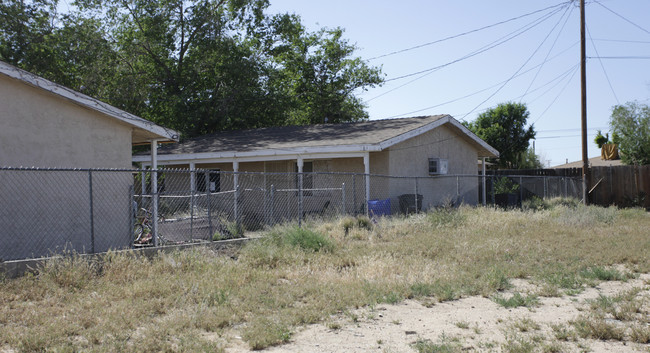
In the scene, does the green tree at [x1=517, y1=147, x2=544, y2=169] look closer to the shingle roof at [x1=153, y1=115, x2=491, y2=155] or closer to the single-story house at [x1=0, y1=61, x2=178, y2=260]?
the shingle roof at [x1=153, y1=115, x2=491, y2=155]

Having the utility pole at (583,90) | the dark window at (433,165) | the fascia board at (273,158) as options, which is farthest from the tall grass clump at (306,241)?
the utility pole at (583,90)

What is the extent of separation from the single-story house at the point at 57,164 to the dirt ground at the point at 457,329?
5.06m

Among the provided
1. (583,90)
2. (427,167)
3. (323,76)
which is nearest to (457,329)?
(427,167)

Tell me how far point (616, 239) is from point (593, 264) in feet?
10.3

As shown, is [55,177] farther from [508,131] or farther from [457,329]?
[508,131]

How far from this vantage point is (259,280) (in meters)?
7.68

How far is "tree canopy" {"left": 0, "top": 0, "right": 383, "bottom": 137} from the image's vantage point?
2316 centimetres

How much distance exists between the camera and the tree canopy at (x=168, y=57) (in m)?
23.2

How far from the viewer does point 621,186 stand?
22656mm

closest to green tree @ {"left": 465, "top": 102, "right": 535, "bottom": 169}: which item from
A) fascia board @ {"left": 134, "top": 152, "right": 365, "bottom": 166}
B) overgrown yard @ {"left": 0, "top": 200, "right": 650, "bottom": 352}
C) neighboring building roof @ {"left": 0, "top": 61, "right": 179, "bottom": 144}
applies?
fascia board @ {"left": 134, "top": 152, "right": 365, "bottom": 166}

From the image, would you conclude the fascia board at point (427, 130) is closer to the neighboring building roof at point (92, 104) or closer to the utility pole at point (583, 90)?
the utility pole at point (583, 90)

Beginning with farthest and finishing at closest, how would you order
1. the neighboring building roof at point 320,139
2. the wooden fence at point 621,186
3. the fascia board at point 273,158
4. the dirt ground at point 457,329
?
the wooden fence at point 621,186, the fascia board at point 273,158, the neighboring building roof at point 320,139, the dirt ground at point 457,329

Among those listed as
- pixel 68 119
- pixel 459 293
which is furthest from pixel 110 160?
pixel 459 293

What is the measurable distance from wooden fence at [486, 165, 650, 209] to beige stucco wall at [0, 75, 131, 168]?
63.3 feet
